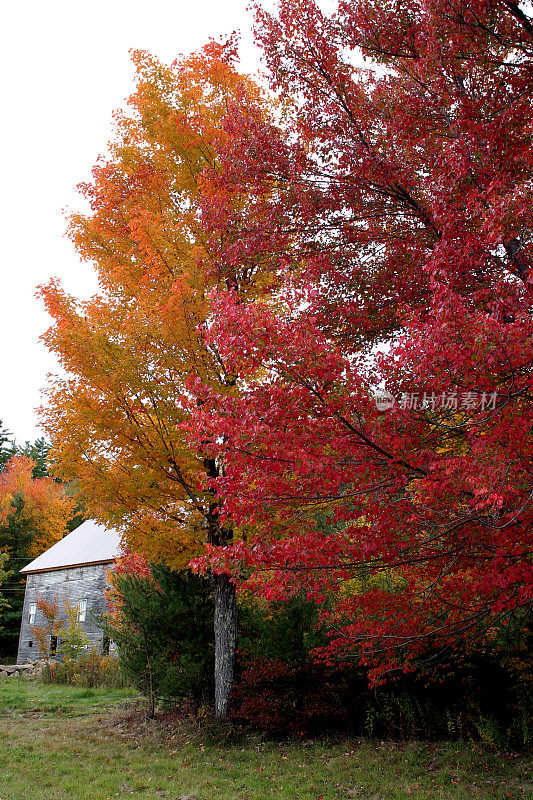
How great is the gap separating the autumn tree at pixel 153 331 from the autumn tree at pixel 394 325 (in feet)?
4.92

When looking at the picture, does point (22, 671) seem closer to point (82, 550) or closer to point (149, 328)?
point (82, 550)

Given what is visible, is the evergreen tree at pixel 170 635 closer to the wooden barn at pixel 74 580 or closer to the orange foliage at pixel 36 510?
the wooden barn at pixel 74 580

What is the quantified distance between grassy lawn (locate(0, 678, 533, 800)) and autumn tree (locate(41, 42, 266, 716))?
1270 millimetres

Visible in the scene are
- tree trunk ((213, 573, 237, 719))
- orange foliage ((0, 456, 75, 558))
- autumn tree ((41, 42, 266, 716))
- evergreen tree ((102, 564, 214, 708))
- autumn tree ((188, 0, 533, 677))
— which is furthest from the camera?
orange foliage ((0, 456, 75, 558))

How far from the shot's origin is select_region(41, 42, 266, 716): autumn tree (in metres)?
7.78

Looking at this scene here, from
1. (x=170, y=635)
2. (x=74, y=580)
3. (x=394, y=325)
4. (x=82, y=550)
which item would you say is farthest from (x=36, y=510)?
(x=394, y=325)

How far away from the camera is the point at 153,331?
7652mm

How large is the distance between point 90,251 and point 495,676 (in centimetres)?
942

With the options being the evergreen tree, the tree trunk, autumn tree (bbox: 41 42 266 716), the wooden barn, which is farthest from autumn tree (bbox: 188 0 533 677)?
the wooden barn

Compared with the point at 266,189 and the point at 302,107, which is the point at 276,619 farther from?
the point at 302,107

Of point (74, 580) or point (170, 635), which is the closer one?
point (170, 635)

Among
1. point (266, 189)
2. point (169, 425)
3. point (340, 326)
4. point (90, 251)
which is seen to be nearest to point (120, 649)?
point (169, 425)

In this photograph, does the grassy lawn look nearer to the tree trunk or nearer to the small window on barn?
the tree trunk

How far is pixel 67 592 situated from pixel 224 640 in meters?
19.6
